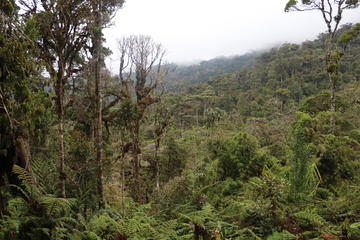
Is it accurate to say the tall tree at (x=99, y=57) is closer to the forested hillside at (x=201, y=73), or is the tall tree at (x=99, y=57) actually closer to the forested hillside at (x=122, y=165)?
the forested hillside at (x=122, y=165)

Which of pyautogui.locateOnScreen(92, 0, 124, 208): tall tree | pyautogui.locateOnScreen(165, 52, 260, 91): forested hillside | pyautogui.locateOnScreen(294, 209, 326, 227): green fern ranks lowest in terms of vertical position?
pyautogui.locateOnScreen(294, 209, 326, 227): green fern

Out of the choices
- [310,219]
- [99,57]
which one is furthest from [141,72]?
[310,219]

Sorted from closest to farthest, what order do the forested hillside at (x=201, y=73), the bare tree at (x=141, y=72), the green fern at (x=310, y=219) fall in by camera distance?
1. the green fern at (x=310, y=219)
2. the bare tree at (x=141, y=72)
3. the forested hillside at (x=201, y=73)

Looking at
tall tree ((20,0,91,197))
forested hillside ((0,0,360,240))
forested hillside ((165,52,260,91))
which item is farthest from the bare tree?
forested hillside ((165,52,260,91))

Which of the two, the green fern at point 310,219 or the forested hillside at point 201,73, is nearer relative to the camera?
the green fern at point 310,219

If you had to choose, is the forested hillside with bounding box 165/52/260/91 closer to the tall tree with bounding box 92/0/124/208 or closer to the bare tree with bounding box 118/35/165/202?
the bare tree with bounding box 118/35/165/202

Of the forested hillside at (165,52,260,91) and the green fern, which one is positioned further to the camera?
the forested hillside at (165,52,260,91)

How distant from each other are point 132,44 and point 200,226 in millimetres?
10358

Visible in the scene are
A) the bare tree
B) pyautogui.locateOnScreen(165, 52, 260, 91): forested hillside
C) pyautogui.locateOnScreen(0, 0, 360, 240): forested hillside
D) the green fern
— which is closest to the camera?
pyautogui.locateOnScreen(0, 0, 360, 240): forested hillside

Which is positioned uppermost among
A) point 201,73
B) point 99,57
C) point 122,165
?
point 201,73

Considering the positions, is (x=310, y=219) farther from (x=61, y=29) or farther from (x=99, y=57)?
(x=99, y=57)

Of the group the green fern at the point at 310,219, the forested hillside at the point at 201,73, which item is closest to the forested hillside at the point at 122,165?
the green fern at the point at 310,219

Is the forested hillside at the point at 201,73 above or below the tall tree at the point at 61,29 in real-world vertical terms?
above

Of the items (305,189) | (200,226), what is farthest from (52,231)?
(305,189)
